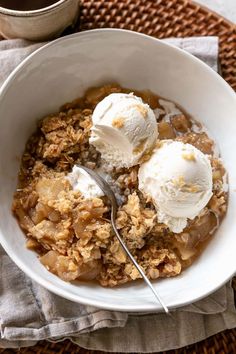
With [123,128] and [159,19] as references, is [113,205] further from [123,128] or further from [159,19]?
[159,19]

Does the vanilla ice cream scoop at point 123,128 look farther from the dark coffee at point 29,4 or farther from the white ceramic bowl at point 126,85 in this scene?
the dark coffee at point 29,4

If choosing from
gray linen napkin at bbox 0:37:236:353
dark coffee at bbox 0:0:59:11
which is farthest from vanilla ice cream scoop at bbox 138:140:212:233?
dark coffee at bbox 0:0:59:11

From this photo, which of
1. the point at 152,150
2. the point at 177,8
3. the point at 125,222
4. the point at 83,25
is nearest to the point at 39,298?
the point at 125,222

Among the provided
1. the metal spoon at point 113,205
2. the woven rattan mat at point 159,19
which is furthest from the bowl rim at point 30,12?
the metal spoon at point 113,205

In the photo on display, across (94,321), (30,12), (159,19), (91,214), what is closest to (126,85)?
(159,19)

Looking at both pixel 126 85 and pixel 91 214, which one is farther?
pixel 126 85

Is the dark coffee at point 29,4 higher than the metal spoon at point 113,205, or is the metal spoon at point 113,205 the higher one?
the dark coffee at point 29,4

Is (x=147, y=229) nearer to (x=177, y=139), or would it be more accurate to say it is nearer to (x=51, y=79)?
(x=177, y=139)
